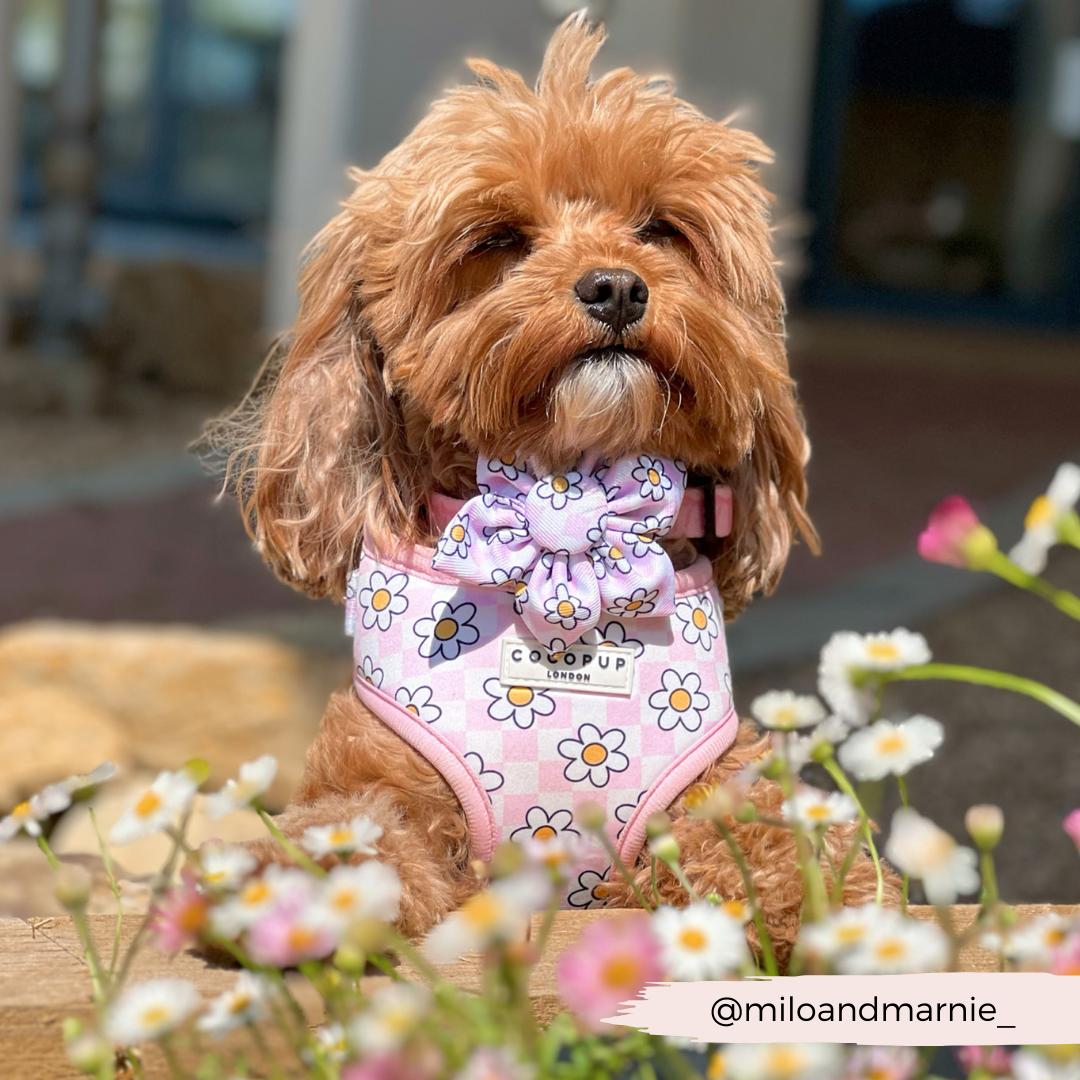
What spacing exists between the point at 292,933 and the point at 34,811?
Answer: 18.8 inches

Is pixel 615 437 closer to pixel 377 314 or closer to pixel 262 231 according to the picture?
pixel 377 314

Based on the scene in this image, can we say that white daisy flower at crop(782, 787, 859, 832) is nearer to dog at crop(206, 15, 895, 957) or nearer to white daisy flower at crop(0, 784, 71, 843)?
dog at crop(206, 15, 895, 957)

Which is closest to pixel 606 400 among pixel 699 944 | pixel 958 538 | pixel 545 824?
pixel 545 824

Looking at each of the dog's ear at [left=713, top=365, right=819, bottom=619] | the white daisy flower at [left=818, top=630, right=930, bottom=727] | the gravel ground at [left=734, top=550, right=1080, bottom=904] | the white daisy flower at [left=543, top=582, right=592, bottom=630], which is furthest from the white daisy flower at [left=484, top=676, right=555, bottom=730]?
the gravel ground at [left=734, top=550, right=1080, bottom=904]

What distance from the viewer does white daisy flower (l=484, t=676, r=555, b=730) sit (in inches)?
65.7

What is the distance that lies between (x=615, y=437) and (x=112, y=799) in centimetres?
206

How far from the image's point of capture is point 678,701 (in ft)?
5.61

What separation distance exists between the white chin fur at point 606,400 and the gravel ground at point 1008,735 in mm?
2040

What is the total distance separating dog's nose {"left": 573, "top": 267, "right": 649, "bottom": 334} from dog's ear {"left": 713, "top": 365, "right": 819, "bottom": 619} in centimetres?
30

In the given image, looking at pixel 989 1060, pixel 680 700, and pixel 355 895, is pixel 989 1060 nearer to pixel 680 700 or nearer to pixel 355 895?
pixel 355 895

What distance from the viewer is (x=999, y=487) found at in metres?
6.78

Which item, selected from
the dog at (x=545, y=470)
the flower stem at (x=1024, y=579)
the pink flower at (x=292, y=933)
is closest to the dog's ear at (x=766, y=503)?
the dog at (x=545, y=470)

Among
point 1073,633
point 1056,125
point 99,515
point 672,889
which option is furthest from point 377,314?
point 1056,125

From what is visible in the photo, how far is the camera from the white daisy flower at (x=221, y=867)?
1.12 metres
